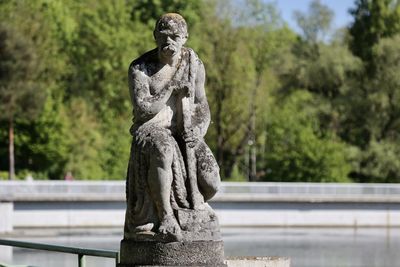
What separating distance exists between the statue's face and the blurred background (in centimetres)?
3609

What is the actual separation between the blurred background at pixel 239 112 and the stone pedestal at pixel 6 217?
7cm

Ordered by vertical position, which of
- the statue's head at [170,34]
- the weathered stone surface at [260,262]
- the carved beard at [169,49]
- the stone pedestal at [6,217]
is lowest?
the stone pedestal at [6,217]

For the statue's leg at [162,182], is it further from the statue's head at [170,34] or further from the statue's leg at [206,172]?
the statue's head at [170,34]

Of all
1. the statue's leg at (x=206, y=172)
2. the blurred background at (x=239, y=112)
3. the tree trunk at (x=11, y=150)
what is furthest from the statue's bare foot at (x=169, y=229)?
the tree trunk at (x=11, y=150)

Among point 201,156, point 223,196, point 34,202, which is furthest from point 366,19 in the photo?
point 201,156

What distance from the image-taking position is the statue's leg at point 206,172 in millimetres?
11945

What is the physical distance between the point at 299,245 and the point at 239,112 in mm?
26701

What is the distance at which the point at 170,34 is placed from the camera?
1215cm

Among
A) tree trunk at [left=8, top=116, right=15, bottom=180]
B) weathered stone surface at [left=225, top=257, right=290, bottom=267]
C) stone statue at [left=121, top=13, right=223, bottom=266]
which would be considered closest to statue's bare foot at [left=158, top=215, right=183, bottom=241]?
stone statue at [left=121, top=13, right=223, bottom=266]

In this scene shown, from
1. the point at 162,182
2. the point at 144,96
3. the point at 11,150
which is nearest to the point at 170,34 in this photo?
the point at 144,96

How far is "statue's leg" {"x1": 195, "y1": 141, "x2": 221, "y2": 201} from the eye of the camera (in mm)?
11945

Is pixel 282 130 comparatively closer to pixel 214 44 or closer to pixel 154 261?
pixel 214 44

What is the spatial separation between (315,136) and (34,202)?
20013 millimetres

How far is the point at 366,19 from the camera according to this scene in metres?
69.5
